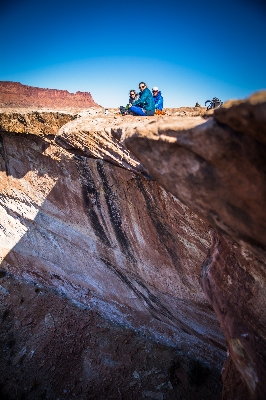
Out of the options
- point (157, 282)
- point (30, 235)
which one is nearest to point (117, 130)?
point (157, 282)

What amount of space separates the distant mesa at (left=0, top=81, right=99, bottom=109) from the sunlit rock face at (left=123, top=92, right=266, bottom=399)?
220ft

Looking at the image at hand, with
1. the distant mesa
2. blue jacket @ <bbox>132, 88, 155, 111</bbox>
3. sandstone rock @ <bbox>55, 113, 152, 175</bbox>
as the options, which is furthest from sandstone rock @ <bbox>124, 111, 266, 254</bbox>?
the distant mesa

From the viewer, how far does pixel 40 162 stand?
7.69 meters

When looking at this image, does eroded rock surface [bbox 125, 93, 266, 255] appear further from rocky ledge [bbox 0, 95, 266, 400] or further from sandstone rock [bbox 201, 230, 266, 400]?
sandstone rock [bbox 201, 230, 266, 400]

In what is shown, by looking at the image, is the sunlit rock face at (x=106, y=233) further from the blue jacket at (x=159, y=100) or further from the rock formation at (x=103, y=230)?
the blue jacket at (x=159, y=100)

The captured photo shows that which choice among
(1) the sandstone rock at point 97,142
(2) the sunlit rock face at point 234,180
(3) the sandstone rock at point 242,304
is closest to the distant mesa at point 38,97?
(1) the sandstone rock at point 97,142

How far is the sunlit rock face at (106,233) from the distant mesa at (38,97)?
60.2 meters

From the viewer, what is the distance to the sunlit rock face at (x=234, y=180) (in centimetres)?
197

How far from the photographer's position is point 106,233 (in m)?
7.40

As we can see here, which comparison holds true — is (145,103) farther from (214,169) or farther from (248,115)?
(248,115)

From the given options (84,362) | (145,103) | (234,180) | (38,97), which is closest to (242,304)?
(234,180)

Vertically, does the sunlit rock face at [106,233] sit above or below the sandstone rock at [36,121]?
below

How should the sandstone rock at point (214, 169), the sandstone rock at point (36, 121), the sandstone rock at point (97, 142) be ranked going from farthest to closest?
the sandstone rock at point (36, 121), the sandstone rock at point (97, 142), the sandstone rock at point (214, 169)

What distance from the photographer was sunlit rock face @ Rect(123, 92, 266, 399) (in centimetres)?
197
